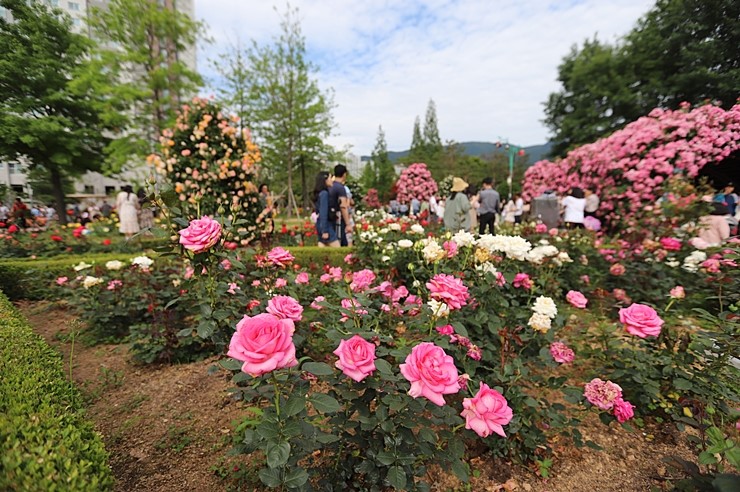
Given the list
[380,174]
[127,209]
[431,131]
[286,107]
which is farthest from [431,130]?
[127,209]

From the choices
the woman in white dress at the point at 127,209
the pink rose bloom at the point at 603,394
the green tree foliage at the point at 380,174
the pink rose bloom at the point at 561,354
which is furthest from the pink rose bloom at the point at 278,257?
the green tree foliage at the point at 380,174

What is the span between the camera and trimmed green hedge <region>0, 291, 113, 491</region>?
861 millimetres

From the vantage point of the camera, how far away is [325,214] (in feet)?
17.3

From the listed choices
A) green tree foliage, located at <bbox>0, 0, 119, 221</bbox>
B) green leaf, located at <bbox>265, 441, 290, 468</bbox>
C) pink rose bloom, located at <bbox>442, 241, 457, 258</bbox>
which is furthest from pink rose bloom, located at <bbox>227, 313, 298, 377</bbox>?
green tree foliage, located at <bbox>0, 0, 119, 221</bbox>

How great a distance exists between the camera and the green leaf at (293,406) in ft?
3.08

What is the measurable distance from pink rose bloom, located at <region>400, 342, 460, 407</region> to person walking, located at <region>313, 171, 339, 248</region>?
4449mm

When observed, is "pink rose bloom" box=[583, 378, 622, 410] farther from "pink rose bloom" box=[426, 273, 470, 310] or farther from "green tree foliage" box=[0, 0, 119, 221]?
"green tree foliage" box=[0, 0, 119, 221]

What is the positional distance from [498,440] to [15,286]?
19.9ft

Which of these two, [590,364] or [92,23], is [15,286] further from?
[92,23]

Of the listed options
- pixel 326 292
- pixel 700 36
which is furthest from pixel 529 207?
pixel 326 292

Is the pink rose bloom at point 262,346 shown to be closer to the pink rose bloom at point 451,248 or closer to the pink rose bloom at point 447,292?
the pink rose bloom at point 447,292

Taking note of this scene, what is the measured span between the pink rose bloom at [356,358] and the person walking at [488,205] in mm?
6223

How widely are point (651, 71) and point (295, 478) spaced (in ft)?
52.2

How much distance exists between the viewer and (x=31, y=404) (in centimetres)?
122
